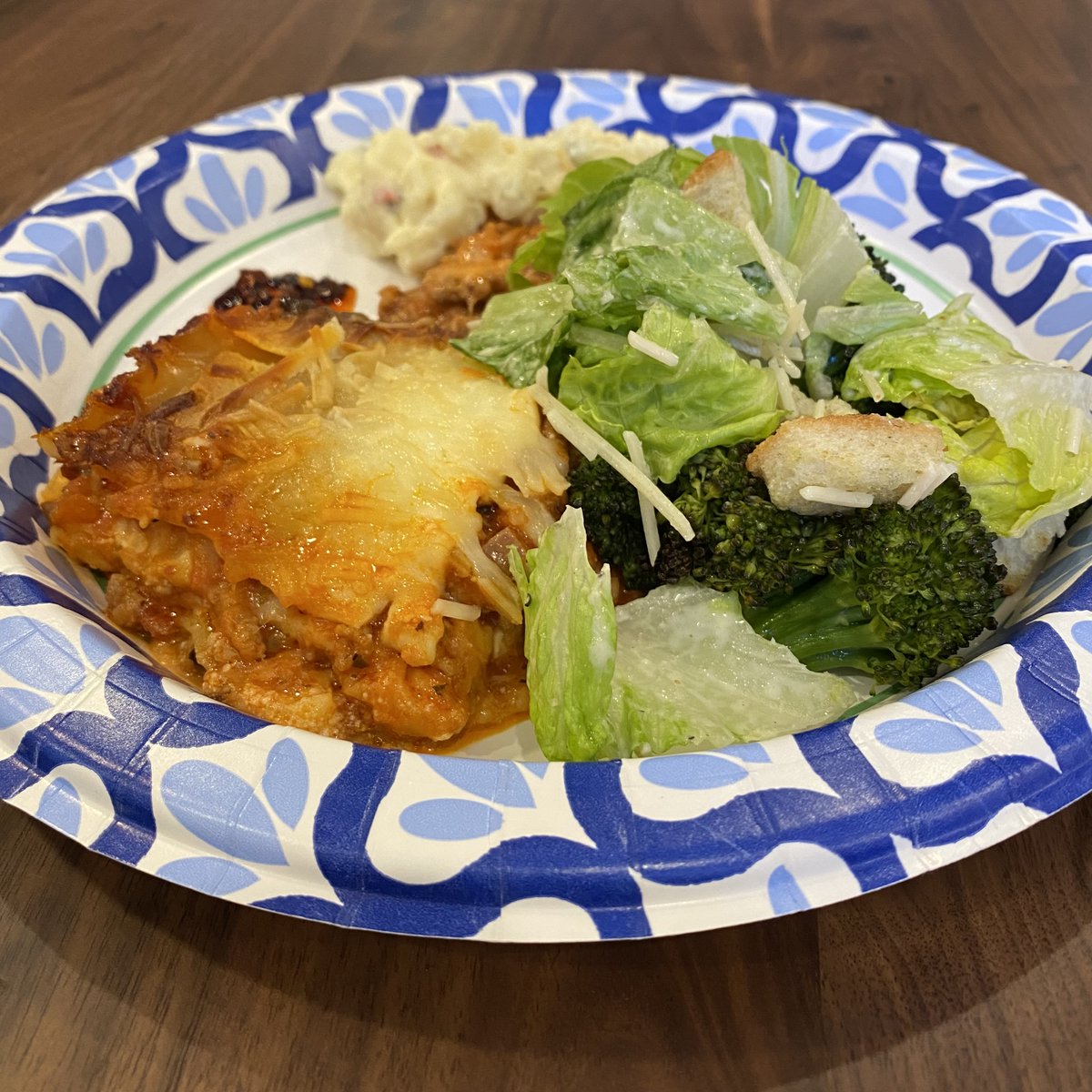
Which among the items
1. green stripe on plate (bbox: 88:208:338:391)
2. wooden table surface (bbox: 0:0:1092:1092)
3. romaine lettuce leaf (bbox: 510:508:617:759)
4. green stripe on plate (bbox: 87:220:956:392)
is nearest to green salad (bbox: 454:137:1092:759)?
romaine lettuce leaf (bbox: 510:508:617:759)

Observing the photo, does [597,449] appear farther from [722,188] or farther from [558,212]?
[558,212]

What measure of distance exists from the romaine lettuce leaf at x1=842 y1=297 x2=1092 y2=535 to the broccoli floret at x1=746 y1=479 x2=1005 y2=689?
0.15 metres

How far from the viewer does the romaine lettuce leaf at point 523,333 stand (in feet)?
8.02

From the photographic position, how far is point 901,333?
2.41 m

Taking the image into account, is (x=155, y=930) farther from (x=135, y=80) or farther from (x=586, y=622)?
(x=135, y=80)

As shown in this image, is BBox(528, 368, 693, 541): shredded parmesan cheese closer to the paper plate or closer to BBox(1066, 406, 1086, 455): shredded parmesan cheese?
the paper plate

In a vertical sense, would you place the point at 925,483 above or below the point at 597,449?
below

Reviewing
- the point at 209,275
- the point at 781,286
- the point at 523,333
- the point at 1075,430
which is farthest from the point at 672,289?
the point at 209,275

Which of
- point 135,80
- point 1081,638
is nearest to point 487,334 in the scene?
point 1081,638

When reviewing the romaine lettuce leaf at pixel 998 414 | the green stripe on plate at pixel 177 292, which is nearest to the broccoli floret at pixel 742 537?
the romaine lettuce leaf at pixel 998 414

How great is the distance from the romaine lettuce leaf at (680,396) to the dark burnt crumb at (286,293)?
1.34 m

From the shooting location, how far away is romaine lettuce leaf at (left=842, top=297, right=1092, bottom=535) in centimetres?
214

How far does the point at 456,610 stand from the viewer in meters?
2.04

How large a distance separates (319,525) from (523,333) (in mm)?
866
